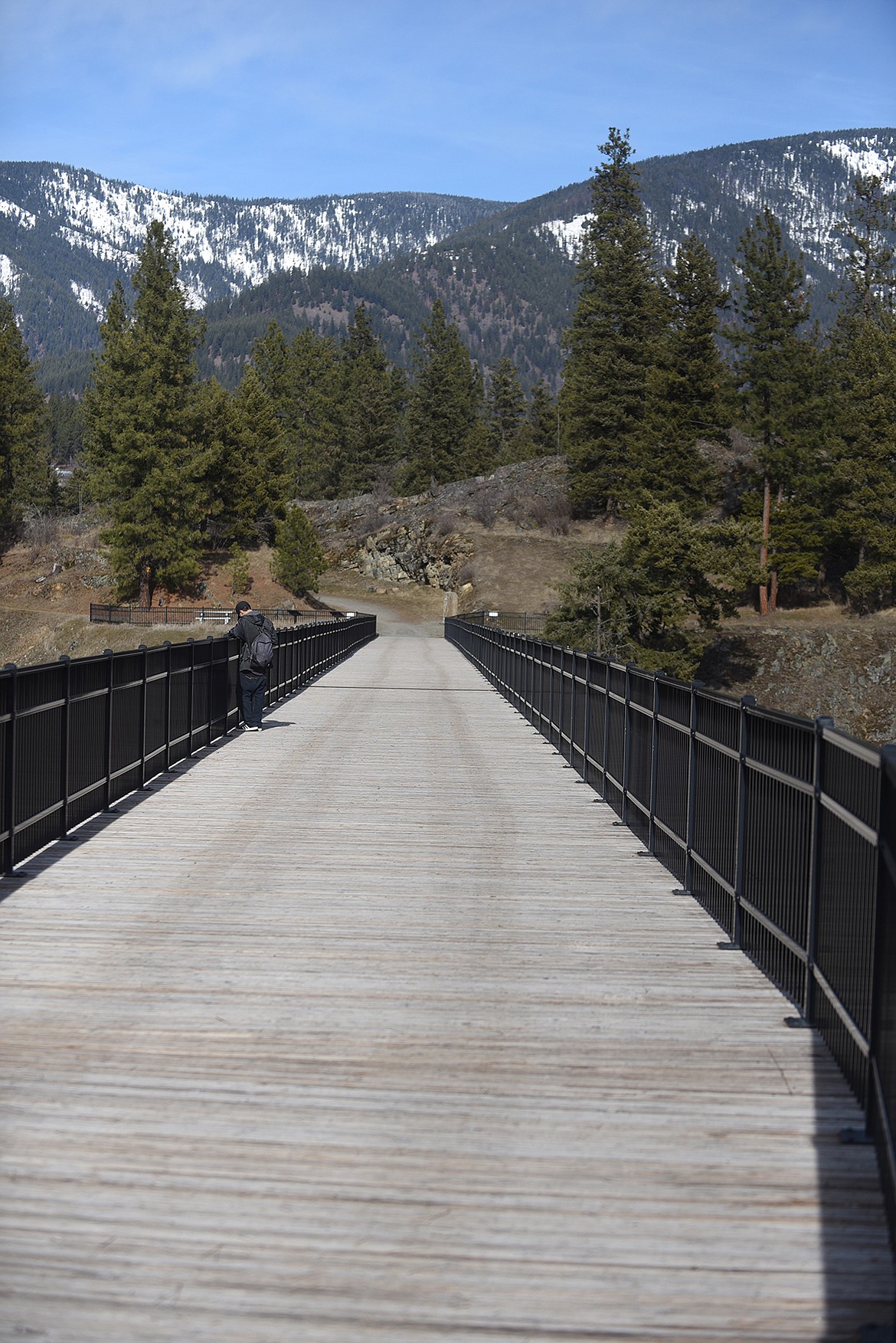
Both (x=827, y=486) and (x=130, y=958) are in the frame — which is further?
(x=827, y=486)

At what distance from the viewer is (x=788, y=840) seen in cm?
776

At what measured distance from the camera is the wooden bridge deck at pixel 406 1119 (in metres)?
4.21

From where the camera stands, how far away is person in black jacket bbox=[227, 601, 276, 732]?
20906 millimetres

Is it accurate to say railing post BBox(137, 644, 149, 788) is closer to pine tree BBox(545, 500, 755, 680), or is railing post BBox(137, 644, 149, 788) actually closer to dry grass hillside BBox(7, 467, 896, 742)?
pine tree BBox(545, 500, 755, 680)

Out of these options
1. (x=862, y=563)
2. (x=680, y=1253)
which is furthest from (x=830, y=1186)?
(x=862, y=563)

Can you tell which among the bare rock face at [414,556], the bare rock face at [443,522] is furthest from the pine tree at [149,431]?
the bare rock face at [443,522]

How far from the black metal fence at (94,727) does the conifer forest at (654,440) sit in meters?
47.6

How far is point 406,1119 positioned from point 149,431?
280ft

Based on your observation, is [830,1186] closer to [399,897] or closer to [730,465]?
[399,897]

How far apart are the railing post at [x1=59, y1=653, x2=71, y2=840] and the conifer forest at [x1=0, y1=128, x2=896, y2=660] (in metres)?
53.9

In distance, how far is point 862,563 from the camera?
80188mm

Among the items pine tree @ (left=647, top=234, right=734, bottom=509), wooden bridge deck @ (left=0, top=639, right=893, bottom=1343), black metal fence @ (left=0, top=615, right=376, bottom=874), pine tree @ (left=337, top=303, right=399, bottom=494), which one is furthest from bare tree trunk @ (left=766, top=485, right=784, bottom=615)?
wooden bridge deck @ (left=0, top=639, right=893, bottom=1343)

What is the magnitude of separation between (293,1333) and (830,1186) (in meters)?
2.17

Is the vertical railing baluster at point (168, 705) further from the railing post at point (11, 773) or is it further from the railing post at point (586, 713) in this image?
the railing post at point (11, 773)
